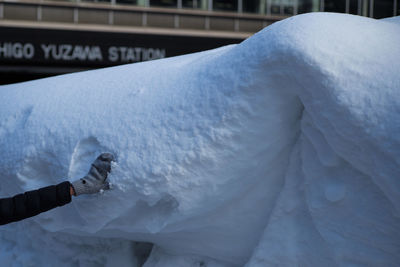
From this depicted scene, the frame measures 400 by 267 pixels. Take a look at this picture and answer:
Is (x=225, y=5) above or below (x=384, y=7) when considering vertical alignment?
below

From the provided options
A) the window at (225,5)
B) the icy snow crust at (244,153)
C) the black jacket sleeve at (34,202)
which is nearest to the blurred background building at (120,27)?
the window at (225,5)

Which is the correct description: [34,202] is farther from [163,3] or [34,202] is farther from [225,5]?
[225,5]

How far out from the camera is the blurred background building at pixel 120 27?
414 inches

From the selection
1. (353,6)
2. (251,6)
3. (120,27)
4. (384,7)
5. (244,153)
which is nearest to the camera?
(244,153)

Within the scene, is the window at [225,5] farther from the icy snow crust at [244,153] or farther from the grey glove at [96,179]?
the grey glove at [96,179]

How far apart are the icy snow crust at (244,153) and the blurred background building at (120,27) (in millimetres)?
8931

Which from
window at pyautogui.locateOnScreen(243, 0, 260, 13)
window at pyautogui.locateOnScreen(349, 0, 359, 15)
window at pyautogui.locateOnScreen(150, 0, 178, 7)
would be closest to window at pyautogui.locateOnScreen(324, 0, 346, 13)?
window at pyautogui.locateOnScreen(349, 0, 359, 15)

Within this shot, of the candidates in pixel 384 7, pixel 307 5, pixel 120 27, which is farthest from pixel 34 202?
pixel 384 7

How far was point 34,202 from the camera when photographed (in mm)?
1857

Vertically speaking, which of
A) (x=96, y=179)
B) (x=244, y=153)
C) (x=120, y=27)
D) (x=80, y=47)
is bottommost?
(x=80, y=47)

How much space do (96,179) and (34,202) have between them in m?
0.27

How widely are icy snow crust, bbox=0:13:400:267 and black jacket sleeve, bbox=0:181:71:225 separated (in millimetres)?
105

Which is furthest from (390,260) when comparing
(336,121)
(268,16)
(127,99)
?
(268,16)

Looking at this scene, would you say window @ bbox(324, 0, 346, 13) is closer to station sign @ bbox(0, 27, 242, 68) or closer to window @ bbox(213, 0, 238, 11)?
window @ bbox(213, 0, 238, 11)
